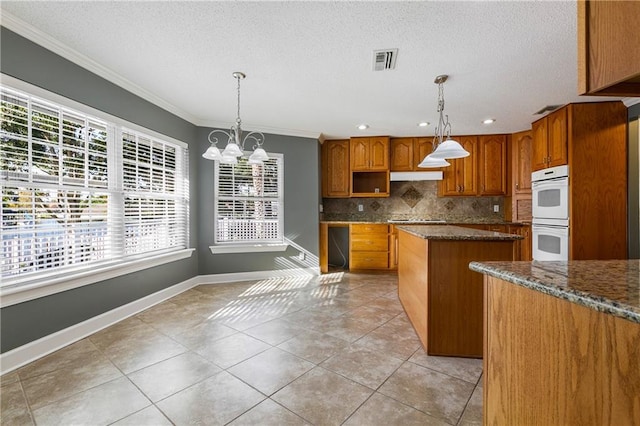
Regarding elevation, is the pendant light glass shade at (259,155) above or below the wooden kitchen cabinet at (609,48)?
above

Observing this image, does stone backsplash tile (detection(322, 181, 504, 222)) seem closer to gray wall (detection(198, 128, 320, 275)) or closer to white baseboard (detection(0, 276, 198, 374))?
gray wall (detection(198, 128, 320, 275))

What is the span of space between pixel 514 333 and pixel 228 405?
1511 millimetres

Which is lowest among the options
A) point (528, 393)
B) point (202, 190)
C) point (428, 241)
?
point (528, 393)

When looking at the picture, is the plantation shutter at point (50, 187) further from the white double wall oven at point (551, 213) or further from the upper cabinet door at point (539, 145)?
the upper cabinet door at point (539, 145)

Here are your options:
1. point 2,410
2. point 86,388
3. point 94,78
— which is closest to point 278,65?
point 94,78

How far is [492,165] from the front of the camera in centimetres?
473

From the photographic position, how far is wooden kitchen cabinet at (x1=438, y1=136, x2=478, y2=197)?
15.7ft

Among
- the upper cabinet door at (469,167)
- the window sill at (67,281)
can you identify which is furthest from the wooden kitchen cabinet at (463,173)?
the window sill at (67,281)

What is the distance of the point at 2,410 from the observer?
150 cm

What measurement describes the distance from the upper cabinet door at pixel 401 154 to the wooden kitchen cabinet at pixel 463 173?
2.20 ft

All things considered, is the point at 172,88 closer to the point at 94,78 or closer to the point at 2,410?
the point at 94,78

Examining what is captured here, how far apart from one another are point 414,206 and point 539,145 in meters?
2.10

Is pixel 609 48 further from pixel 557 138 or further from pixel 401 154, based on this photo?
pixel 401 154

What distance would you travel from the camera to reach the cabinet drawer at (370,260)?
4.69m
